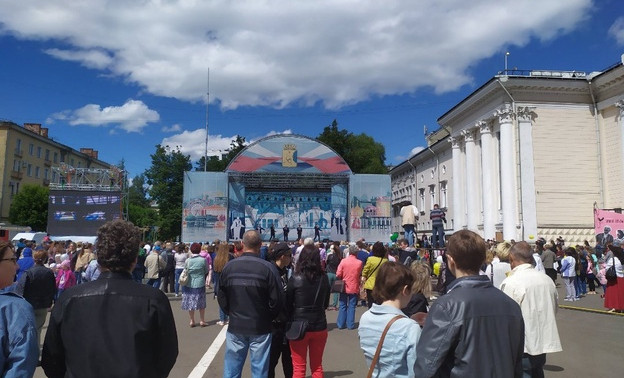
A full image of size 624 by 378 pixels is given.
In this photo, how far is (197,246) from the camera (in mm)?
10242

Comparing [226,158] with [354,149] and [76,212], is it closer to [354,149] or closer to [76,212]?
[354,149]

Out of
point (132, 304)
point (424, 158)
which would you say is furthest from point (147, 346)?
point (424, 158)

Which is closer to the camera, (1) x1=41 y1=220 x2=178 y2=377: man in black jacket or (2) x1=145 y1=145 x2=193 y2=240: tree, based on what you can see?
(1) x1=41 y1=220 x2=178 y2=377: man in black jacket

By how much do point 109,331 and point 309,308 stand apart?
9.31 feet

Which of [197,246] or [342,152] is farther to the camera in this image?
[342,152]

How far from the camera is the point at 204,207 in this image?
3531 cm

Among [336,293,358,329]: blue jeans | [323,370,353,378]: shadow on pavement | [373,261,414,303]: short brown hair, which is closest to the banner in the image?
[336,293,358,329]: blue jeans

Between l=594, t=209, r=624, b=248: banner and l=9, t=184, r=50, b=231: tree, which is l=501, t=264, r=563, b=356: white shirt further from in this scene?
l=9, t=184, r=50, b=231: tree

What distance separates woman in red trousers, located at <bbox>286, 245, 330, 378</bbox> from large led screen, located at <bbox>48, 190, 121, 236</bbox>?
27863mm

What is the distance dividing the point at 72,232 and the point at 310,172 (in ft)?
57.3

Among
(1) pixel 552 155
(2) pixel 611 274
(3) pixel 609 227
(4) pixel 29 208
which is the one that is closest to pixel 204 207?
(1) pixel 552 155

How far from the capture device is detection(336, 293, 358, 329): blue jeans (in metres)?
9.31

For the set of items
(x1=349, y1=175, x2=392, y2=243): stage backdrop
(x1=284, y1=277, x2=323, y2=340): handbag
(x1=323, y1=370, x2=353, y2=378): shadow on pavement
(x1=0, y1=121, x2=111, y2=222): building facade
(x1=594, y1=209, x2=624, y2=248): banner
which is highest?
(x1=0, y1=121, x2=111, y2=222): building facade

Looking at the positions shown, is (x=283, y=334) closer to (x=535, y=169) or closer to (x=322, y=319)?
(x=322, y=319)
